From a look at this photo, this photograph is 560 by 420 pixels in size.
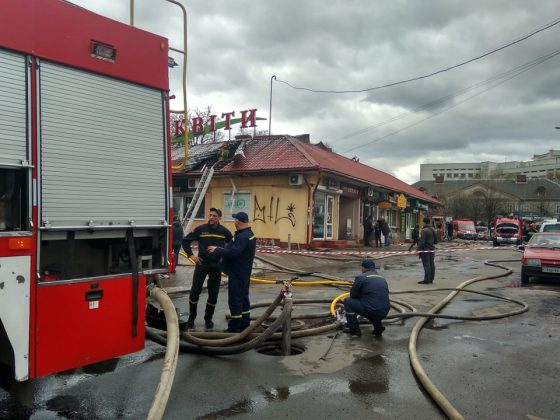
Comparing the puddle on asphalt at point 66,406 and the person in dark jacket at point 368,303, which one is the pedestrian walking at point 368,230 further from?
the puddle on asphalt at point 66,406

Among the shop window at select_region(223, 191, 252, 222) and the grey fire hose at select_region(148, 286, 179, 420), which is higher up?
the shop window at select_region(223, 191, 252, 222)

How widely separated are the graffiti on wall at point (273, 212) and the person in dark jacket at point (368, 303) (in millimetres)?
14033

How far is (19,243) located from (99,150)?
99cm

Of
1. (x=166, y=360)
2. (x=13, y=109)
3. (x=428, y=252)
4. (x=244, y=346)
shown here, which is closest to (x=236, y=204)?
(x=428, y=252)

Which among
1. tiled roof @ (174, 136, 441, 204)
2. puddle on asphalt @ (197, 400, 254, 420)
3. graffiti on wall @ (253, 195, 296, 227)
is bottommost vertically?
puddle on asphalt @ (197, 400, 254, 420)

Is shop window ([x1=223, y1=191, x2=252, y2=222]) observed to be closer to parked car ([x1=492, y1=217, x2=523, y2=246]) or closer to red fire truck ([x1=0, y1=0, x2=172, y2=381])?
red fire truck ([x1=0, y1=0, x2=172, y2=381])

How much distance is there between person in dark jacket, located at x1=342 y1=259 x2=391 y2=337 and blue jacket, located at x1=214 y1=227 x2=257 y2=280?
1.53 metres

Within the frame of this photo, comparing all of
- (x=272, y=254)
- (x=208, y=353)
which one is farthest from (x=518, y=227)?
(x=208, y=353)

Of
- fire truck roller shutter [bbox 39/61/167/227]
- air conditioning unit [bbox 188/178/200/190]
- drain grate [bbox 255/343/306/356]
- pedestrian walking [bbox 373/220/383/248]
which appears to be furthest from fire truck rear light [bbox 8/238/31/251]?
pedestrian walking [bbox 373/220/383/248]

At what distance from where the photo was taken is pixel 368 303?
6.58 meters

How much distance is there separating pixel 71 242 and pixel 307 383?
269 centimetres

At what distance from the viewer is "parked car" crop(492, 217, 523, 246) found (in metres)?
32.9

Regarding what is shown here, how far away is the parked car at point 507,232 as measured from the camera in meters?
32.9

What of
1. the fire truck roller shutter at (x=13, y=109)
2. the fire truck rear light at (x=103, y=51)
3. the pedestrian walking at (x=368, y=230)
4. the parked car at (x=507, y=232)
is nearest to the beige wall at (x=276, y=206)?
the pedestrian walking at (x=368, y=230)
